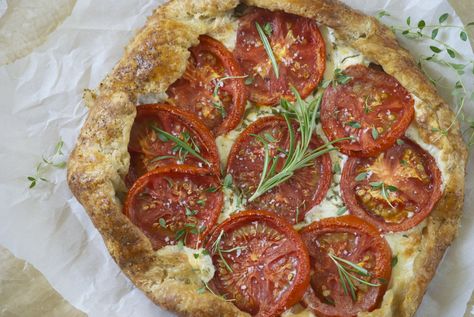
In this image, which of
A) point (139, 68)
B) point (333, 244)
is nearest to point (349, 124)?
point (333, 244)

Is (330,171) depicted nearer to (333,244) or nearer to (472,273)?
(333,244)

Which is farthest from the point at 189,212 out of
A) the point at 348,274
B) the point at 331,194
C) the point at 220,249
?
the point at 348,274

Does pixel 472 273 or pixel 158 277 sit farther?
pixel 472 273

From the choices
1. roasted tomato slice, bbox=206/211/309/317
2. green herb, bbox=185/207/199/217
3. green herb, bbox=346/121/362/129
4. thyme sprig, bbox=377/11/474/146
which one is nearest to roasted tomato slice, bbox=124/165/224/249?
green herb, bbox=185/207/199/217

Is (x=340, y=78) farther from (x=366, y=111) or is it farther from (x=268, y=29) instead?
(x=268, y=29)

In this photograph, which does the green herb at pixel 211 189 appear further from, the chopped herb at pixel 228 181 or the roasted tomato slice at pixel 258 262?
the roasted tomato slice at pixel 258 262

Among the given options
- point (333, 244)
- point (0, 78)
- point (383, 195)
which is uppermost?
point (0, 78)
